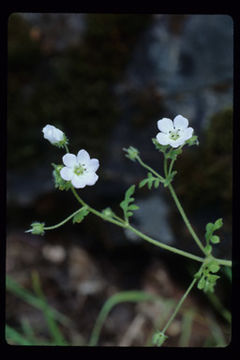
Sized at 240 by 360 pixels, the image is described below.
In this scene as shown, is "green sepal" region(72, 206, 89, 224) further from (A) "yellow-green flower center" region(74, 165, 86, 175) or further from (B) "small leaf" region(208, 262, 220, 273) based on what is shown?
(B) "small leaf" region(208, 262, 220, 273)

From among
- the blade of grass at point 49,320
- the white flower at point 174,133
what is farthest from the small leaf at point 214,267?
the blade of grass at point 49,320

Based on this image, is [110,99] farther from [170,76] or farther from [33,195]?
[33,195]

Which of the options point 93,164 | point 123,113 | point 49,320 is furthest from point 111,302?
point 93,164

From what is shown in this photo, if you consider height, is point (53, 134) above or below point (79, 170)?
above

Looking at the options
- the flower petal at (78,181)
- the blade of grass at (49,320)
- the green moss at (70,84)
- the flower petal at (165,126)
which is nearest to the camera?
the flower petal at (78,181)

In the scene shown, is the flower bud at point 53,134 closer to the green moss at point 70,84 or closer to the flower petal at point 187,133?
the flower petal at point 187,133

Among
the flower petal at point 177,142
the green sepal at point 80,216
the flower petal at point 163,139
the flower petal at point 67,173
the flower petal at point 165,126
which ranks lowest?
the green sepal at point 80,216

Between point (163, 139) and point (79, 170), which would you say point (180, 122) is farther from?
point (79, 170)

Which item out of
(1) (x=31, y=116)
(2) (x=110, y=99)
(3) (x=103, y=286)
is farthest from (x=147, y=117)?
(3) (x=103, y=286)

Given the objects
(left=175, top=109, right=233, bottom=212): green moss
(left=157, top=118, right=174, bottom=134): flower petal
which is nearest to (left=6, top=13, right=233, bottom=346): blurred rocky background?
(left=175, top=109, right=233, bottom=212): green moss
